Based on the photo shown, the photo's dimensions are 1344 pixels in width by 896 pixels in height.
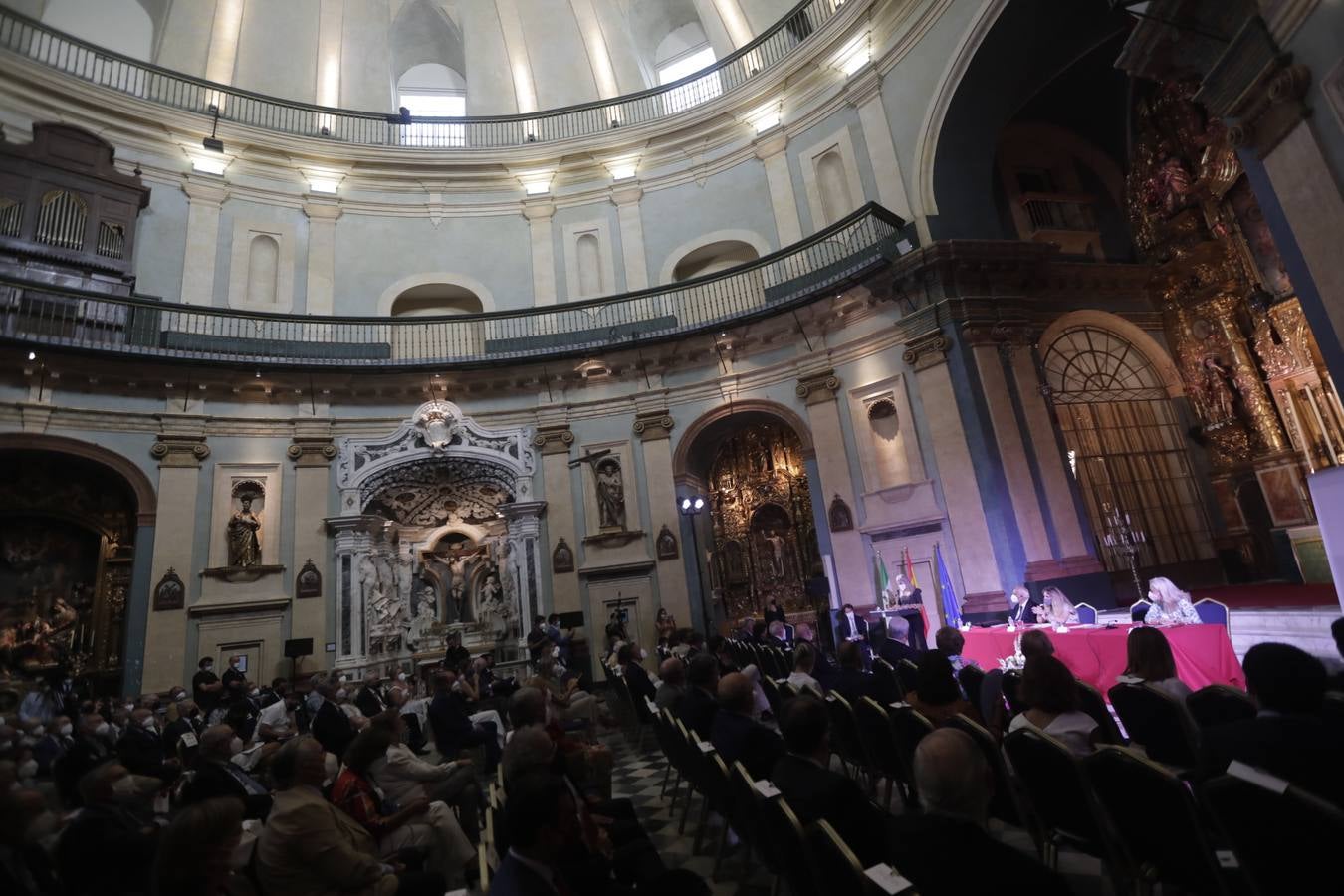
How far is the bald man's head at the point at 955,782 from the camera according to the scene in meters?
1.99

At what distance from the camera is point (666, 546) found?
42.5ft

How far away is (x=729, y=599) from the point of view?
552 inches

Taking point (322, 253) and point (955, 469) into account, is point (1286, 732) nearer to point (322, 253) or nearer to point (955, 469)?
point (955, 469)

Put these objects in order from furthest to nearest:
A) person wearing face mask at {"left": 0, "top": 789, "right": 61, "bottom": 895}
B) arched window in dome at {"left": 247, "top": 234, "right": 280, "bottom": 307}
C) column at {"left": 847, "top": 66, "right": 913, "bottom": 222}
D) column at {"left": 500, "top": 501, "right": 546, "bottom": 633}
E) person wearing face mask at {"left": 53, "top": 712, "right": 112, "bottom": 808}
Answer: arched window in dome at {"left": 247, "top": 234, "right": 280, "bottom": 307} → column at {"left": 500, "top": 501, "right": 546, "bottom": 633} → column at {"left": 847, "top": 66, "right": 913, "bottom": 222} → person wearing face mask at {"left": 53, "top": 712, "right": 112, "bottom": 808} → person wearing face mask at {"left": 0, "top": 789, "right": 61, "bottom": 895}

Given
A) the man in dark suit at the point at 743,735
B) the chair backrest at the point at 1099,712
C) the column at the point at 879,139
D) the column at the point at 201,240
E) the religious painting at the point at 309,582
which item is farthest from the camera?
the column at the point at 201,240

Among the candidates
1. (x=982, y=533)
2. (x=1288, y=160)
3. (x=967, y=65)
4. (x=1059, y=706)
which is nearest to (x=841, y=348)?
(x=982, y=533)

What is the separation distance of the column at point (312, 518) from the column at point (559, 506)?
3841 mm

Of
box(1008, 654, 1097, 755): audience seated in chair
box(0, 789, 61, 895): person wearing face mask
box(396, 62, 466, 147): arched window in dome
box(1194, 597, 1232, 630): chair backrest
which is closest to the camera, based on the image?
box(0, 789, 61, 895): person wearing face mask

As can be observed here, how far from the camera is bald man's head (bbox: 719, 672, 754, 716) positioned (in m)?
4.04

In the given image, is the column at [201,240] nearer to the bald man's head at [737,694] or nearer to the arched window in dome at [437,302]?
the arched window in dome at [437,302]

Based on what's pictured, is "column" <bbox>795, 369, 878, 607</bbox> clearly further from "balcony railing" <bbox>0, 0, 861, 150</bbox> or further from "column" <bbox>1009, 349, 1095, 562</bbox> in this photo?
"balcony railing" <bbox>0, 0, 861, 150</bbox>

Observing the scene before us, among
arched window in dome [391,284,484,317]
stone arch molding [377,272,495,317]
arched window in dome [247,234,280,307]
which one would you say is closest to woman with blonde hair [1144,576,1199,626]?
stone arch molding [377,272,495,317]

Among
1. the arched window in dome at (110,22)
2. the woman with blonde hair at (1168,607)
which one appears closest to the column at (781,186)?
the woman with blonde hair at (1168,607)

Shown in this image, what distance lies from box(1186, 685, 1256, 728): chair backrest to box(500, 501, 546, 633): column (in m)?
10.8
